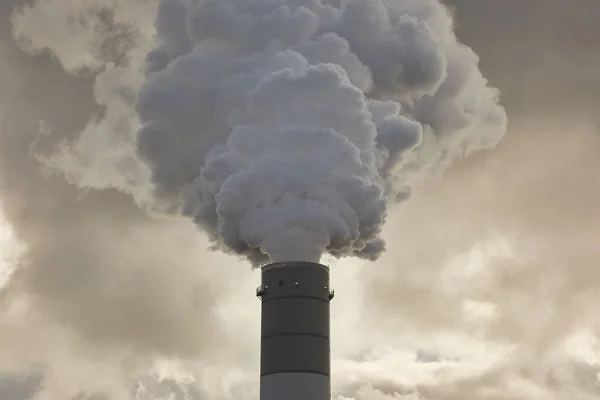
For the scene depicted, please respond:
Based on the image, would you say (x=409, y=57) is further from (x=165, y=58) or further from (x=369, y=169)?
(x=165, y=58)

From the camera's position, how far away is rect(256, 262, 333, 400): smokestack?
62.6m

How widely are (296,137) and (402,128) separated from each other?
816 centimetres

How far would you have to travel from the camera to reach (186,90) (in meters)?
73.4

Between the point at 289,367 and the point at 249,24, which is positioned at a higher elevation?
the point at 249,24

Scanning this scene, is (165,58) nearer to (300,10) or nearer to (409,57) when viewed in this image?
(300,10)

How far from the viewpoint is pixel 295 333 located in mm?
63188

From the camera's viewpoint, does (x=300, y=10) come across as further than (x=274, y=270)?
Yes

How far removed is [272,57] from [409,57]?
33.4ft

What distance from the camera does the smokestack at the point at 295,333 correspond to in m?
62.6

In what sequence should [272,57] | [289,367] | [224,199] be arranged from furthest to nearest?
[272,57]
[224,199]
[289,367]

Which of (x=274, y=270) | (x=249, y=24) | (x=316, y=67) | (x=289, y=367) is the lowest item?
(x=289, y=367)

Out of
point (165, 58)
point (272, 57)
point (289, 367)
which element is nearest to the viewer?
point (289, 367)

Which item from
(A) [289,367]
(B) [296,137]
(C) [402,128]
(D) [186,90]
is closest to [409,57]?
(C) [402,128]

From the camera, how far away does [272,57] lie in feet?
235
